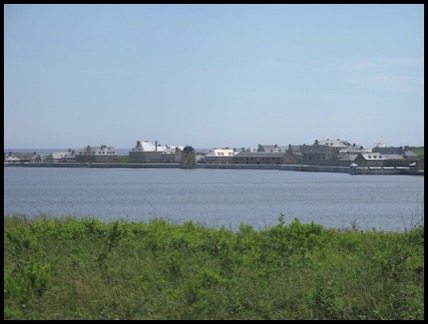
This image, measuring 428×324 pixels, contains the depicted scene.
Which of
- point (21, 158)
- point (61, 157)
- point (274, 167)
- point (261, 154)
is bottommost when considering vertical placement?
point (274, 167)

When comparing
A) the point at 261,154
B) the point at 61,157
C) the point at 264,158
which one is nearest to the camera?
the point at 264,158

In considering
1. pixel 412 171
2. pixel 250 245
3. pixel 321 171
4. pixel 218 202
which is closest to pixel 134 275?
pixel 250 245

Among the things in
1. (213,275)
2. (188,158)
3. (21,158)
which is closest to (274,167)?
(188,158)

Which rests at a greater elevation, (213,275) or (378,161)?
(378,161)

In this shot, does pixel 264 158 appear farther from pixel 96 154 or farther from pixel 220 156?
pixel 96 154

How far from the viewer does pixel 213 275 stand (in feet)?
23.3

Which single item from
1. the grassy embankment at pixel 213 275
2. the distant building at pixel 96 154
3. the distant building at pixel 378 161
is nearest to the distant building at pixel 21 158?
the distant building at pixel 96 154

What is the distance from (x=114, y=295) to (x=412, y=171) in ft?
268

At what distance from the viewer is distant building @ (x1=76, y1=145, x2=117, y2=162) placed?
392 ft

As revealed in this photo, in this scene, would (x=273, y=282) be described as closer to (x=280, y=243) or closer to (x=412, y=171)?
(x=280, y=243)

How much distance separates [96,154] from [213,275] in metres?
114

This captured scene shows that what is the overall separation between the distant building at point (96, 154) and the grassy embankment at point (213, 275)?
110 metres

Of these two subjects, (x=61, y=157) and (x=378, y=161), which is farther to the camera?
(x=61, y=157)

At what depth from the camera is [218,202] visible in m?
38.8
